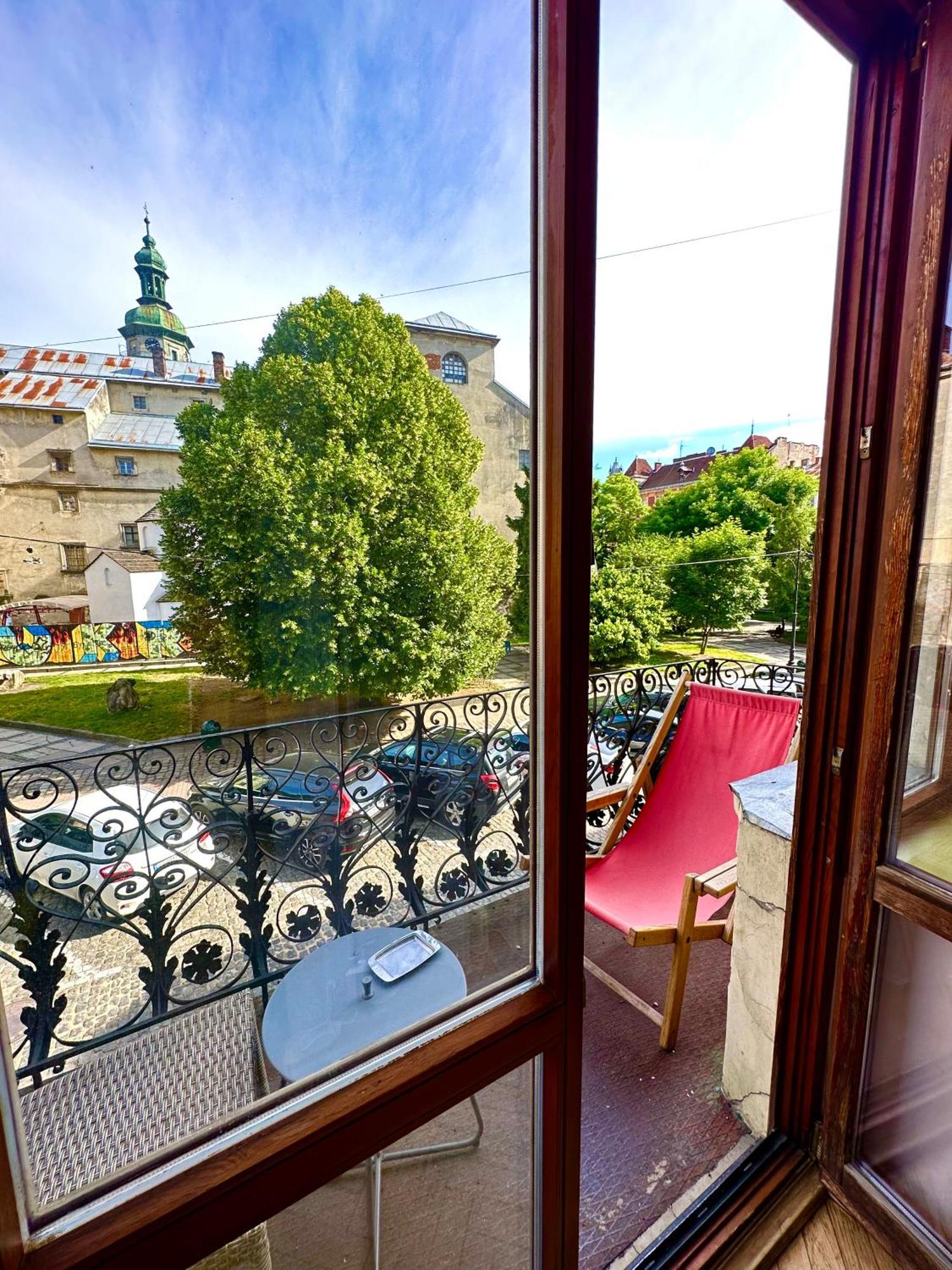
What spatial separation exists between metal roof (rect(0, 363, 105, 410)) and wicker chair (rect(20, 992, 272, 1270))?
0.59 m

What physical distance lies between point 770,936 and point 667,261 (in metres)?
1.83

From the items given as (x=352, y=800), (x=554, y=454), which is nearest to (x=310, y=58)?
(x=554, y=454)

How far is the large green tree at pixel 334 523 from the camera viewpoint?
2.09ft

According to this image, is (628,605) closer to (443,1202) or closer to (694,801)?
(694,801)

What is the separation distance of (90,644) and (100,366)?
259 mm

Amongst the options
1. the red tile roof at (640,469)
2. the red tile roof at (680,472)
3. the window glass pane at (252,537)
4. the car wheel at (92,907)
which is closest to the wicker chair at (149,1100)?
the window glass pane at (252,537)

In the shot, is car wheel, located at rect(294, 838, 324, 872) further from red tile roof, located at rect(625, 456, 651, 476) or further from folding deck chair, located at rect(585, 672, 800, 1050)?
red tile roof, located at rect(625, 456, 651, 476)

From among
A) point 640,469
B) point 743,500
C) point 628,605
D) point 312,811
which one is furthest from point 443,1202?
point 743,500

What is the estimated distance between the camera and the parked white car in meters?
0.68

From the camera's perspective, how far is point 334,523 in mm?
732

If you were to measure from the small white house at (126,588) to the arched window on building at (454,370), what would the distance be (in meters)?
0.45

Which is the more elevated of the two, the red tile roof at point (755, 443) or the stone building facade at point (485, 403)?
the red tile roof at point (755, 443)

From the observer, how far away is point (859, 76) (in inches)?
42.6

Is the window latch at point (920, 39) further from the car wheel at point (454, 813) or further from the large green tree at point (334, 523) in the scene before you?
the car wheel at point (454, 813)
